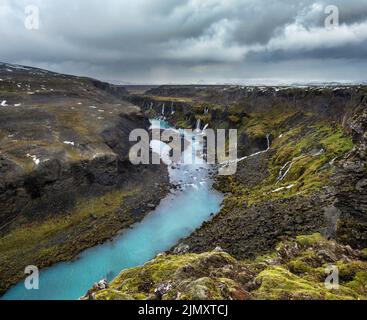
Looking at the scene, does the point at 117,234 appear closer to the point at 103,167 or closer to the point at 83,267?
the point at 83,267

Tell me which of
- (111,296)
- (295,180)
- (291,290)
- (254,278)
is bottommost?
(295,180)

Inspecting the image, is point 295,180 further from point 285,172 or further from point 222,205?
point 222,205

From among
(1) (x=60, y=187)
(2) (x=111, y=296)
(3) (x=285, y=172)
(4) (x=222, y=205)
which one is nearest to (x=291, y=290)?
(2) (x=111, y=296)

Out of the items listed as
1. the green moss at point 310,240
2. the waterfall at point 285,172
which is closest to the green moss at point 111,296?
the green moss at point 310,240

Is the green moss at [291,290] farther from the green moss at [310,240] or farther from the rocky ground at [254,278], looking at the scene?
the green moss at [310,240]

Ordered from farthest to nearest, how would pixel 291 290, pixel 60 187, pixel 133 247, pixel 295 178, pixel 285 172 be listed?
pixel 285 172
pixel 295 178
pixel 60 187
pixel 133 247
pixel 291 290

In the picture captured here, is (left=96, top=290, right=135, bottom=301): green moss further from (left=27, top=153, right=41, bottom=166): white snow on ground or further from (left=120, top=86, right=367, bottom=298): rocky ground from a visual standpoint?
(left=27, top=153, right=41, bottom=166): white snow on ground
